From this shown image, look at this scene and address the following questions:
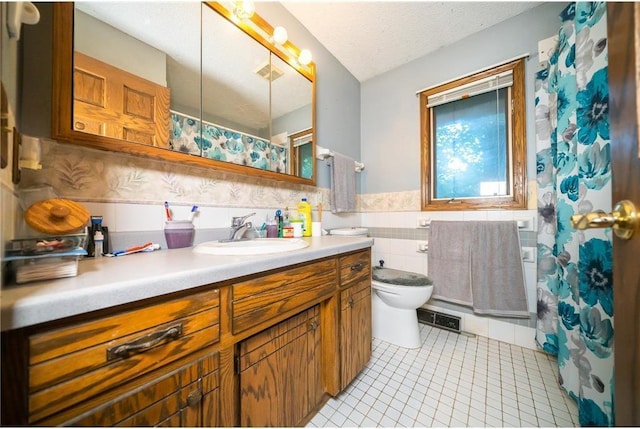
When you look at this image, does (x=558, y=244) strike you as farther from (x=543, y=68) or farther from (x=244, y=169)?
(x=244, y=169)

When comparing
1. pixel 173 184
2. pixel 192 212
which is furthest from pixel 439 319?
pixel 173 184

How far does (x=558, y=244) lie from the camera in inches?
44.5

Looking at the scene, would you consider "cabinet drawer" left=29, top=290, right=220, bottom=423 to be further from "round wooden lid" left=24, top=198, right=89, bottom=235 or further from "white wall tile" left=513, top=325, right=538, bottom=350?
"white wall tile" left=513, top=325, right=538, bottom=350

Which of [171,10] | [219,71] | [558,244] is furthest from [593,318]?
[171,10]

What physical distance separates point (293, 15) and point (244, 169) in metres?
1.19

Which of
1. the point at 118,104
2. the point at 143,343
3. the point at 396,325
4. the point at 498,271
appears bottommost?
the point at 396,325

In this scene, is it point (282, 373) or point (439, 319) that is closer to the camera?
point (282, 373)

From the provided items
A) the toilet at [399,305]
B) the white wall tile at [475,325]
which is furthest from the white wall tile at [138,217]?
the white wall tile at [475,325]

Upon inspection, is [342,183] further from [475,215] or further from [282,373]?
[282,373]

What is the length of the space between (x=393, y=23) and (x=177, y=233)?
1902 millimetres

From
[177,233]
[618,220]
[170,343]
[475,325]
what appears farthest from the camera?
[475,325]

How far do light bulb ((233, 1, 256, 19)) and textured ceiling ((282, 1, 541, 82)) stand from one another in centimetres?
44

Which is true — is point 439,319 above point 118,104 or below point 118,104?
below

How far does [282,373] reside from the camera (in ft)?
2.62
